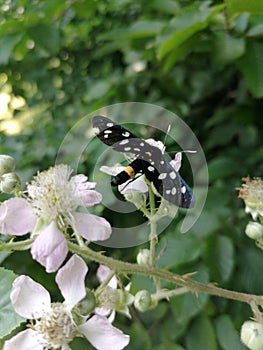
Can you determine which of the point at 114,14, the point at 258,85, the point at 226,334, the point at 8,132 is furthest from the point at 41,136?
the point at 226,334

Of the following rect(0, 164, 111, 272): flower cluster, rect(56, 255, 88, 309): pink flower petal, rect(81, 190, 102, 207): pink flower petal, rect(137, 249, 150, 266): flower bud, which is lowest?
rect(137, 249, 150, 266): flower bud

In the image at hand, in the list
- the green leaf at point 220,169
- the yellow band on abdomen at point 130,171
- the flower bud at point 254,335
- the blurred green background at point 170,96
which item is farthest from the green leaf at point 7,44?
the flower bud at point 254,335

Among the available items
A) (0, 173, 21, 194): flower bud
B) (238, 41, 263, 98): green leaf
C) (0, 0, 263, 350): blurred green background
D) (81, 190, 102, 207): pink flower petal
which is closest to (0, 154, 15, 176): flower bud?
(0, 173, 21, 194): flower bud

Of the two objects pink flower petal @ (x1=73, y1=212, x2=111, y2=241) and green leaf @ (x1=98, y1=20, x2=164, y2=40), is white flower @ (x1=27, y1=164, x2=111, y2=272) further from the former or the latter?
green leaf @ (x1=98, y1=20, x2=164, y2=40)

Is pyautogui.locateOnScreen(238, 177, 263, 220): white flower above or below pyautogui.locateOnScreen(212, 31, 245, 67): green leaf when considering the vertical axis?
below

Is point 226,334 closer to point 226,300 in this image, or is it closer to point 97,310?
point 226,300

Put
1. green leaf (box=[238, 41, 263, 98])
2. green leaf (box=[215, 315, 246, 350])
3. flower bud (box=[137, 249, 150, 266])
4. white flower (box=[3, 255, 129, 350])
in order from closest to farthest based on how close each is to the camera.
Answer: white flower (box=[3, 255, 129, 350]) < flower bud (box=[137, 249, 150, 266]) < green leaf (box=[215, 315, 246, 350]) < green leaf (box=[238, 41, 263, 98])
